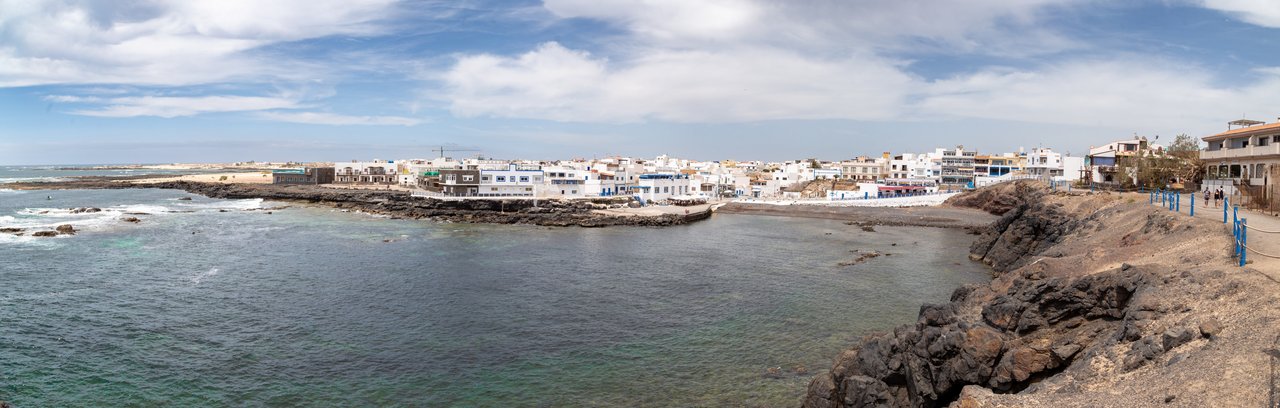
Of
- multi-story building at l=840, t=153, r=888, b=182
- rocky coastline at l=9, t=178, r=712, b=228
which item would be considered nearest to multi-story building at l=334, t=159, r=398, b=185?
rocky coastline at l=9, t=178, r=712, b=228

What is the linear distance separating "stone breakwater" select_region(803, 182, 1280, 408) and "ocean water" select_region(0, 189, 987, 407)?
3.61 meters

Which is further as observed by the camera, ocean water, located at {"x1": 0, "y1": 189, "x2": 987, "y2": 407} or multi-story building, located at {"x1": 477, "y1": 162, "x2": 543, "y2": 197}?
multi-story building, located at {"x1": 477, "y1": 162, "x2": 543, "y2": 197}

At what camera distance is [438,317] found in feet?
80.9

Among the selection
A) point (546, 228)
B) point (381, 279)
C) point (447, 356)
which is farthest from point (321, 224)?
point (447, 356)

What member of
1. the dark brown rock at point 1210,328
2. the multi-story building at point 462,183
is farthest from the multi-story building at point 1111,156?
the multi-story building at point 462,183

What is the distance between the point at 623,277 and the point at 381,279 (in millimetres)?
11577

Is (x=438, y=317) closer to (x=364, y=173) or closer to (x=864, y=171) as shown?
(x=864, y=171)

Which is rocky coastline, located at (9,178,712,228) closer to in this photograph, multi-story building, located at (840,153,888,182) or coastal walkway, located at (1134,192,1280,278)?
coastal walkway, located at (1134,192,1280,278)

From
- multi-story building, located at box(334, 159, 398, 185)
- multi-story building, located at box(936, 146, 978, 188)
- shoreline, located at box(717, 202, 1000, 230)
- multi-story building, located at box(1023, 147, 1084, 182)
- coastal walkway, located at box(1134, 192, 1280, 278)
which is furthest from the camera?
multi-story building, located at box(334, 159, 398, 185)

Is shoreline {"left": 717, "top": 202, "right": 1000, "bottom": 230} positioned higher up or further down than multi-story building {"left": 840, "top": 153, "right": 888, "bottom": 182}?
further down

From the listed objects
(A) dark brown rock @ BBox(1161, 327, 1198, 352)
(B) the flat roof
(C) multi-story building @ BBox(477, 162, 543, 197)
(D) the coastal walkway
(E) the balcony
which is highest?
(B) the flat roof

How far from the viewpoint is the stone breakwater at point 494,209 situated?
6138 centimetres

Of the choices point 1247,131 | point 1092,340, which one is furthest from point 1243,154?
point 1092,340

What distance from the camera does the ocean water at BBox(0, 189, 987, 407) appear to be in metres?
17.3
